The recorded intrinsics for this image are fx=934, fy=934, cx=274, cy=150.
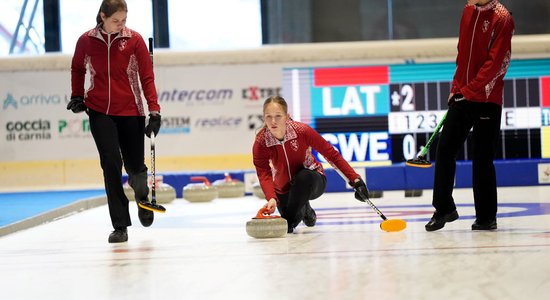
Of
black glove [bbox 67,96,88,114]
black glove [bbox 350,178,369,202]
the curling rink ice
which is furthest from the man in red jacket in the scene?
black glove [bbox 67,96,88,114]

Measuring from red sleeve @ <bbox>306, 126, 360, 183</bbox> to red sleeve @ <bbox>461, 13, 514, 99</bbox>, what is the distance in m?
0.63

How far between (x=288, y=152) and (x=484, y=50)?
105cm

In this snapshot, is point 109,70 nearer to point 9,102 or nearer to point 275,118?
point 275,118

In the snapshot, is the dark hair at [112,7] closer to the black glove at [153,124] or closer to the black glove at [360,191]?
the black glove at [153,124]

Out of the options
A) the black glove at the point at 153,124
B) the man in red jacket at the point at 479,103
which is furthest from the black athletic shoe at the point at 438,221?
the black glove at the point at 153,124

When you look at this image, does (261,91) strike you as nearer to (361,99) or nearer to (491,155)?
(361,99)

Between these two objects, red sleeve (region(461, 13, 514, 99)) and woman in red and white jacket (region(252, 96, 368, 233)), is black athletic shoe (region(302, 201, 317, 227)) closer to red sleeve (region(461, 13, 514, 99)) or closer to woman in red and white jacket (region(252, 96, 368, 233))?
woman in red and white jacket (region(252, 96, 368, 233))

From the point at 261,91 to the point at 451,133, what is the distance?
521 cm

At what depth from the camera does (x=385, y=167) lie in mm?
8273

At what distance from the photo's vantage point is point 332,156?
4.38 metres

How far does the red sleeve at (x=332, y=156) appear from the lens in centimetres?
432

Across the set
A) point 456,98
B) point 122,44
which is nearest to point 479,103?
point 456,98

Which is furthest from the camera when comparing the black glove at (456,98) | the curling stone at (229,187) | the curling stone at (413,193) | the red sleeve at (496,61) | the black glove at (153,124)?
the curling stone at (229,187)

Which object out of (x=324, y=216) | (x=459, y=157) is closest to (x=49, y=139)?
(x=459, y=157)
